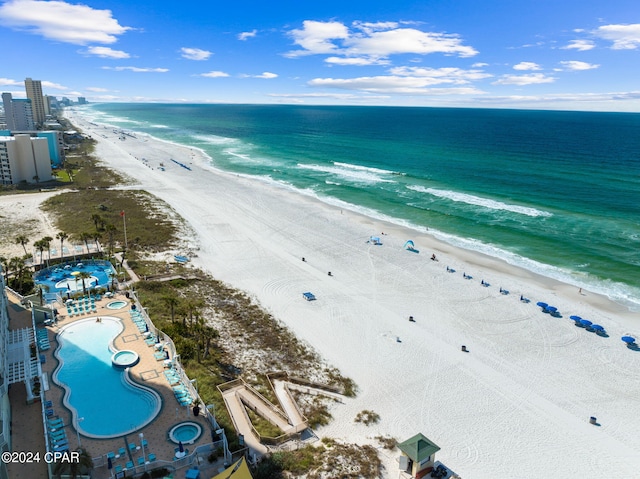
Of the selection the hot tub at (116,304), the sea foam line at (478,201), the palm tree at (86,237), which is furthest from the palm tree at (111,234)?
the sea foam line at (478,201)

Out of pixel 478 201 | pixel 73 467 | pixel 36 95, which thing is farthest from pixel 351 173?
pixel 36 95

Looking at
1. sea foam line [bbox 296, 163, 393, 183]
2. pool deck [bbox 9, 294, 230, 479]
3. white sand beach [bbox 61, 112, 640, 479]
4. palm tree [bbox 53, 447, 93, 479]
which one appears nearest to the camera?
palm tree [bbox 53, 447, 93, 479]

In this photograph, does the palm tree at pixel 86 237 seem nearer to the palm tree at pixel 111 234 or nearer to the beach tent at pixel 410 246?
the palm tree at pixel 111 234

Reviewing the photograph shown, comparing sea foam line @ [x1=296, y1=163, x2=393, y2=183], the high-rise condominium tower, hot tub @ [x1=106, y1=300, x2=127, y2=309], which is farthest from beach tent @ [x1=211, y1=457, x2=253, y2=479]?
the high-rise condominium tower

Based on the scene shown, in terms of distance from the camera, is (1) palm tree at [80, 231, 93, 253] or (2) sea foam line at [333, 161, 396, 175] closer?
(1) palm tree at [80, 231, 93, 253]

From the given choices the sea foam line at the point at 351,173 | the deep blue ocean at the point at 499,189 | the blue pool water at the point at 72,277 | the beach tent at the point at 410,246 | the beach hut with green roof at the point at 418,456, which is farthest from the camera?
the sea foam line at the point at 351,173

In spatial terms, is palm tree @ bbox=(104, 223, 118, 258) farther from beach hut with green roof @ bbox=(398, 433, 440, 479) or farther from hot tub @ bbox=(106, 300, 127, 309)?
beach hut with green roof @ bbox=(398, 433, 440, 479)

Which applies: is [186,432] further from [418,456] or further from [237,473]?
[418,456]

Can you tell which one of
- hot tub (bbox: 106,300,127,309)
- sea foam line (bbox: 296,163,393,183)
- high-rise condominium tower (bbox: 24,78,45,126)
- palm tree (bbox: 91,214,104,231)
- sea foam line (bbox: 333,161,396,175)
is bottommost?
hot tub (bbox: 106,300,127,309)
